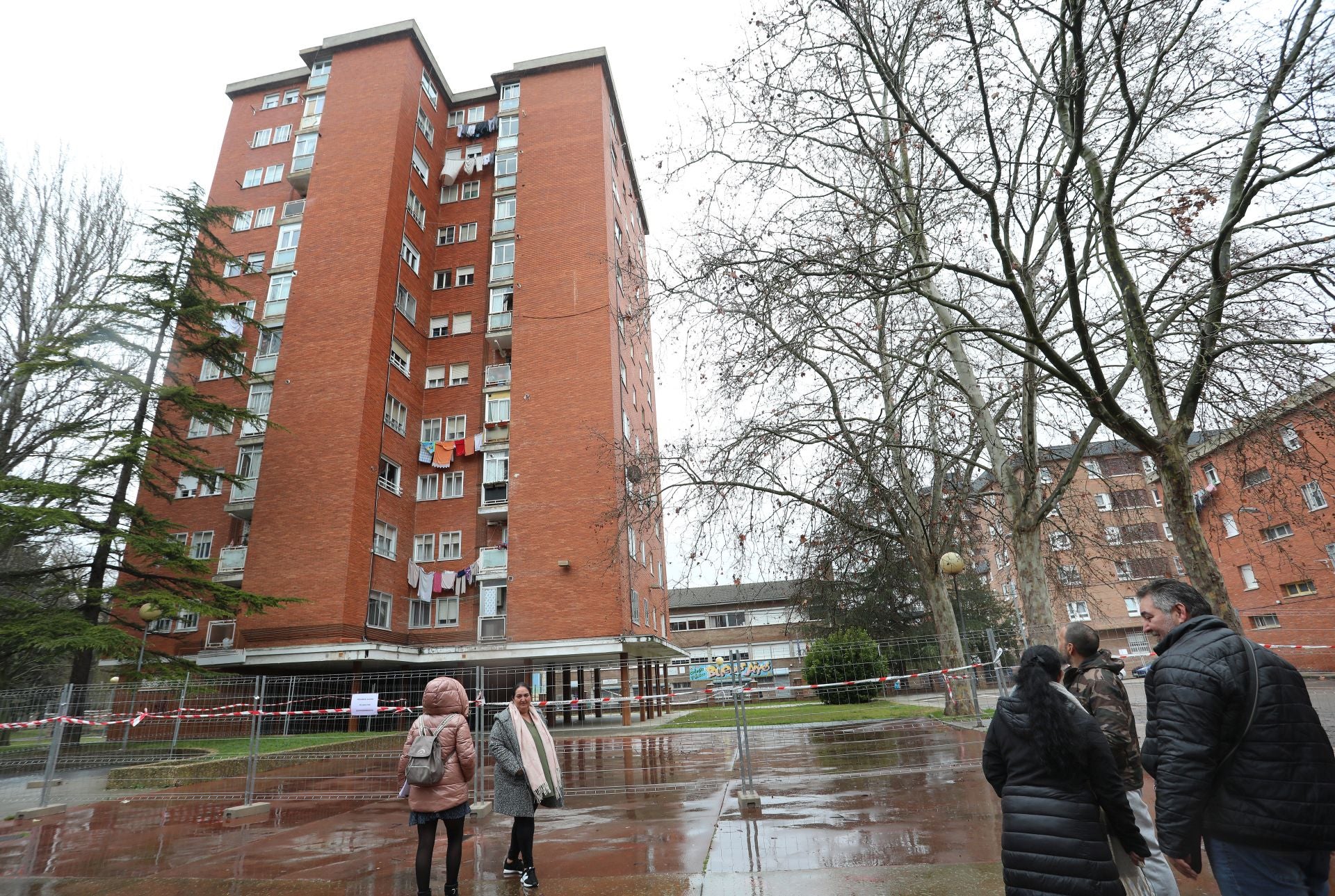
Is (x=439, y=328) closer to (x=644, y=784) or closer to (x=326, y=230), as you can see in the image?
(x=326, y=230)

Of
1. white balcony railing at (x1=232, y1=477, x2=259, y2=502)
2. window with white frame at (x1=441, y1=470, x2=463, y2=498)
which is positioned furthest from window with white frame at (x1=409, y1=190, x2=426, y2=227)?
white balcony railing at (x1=232, y1=477, x2=259, y2=502)

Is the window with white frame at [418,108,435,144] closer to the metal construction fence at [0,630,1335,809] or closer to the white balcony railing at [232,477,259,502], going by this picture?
the white balcony railing at [232,477,259,502]

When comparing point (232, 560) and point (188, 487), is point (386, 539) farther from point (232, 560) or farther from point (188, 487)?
point (188, 487)

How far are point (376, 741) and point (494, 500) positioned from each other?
1373 centimetres

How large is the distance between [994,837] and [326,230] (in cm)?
3101

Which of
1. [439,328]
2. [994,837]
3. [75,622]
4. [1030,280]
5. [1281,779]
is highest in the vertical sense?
[439,328]

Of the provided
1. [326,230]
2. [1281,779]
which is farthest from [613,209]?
[1281,779]

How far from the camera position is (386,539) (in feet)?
85.7

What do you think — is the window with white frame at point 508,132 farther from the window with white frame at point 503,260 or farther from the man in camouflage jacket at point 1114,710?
the man in camouflage jacket at point 1114,710

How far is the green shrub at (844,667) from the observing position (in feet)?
69.1

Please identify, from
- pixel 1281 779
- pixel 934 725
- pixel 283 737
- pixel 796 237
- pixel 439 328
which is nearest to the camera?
pixel 1281 779

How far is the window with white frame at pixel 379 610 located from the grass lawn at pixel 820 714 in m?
10.7

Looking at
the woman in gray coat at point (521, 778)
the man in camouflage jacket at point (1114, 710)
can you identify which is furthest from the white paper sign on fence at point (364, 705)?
the man in camouflage jacket at point (1114, 710)

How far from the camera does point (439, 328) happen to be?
31.1 m
